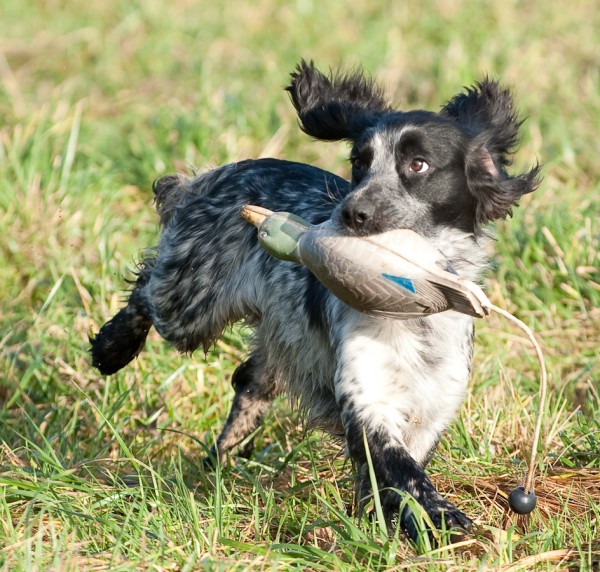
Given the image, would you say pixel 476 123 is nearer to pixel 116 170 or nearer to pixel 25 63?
pixel 116 170

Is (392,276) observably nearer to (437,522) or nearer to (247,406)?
(437,522)

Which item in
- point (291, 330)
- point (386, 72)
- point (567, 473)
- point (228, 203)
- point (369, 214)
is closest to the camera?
point (369, 214)

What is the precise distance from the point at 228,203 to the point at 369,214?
1.28 metres

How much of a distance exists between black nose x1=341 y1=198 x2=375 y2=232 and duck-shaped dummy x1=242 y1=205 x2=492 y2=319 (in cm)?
5

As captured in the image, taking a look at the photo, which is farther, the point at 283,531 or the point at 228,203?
the point at 228,203

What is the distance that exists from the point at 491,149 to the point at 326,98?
2.27ft

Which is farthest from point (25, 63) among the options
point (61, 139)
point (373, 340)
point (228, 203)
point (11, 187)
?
point (373, 340)

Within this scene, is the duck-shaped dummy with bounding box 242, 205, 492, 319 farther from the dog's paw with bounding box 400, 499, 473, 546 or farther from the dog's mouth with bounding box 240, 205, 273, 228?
the dog's paw with bounding box 400, 499, 473, 546

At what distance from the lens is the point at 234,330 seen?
5387mm

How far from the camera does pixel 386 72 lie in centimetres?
817

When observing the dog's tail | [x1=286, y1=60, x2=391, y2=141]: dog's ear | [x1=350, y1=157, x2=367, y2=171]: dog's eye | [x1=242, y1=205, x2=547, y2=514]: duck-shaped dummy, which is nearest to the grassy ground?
the dog's tail

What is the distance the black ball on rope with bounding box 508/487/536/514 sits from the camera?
3.38 meters

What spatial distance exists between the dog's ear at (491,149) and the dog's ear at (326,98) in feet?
0.96

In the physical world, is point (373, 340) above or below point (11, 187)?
above
